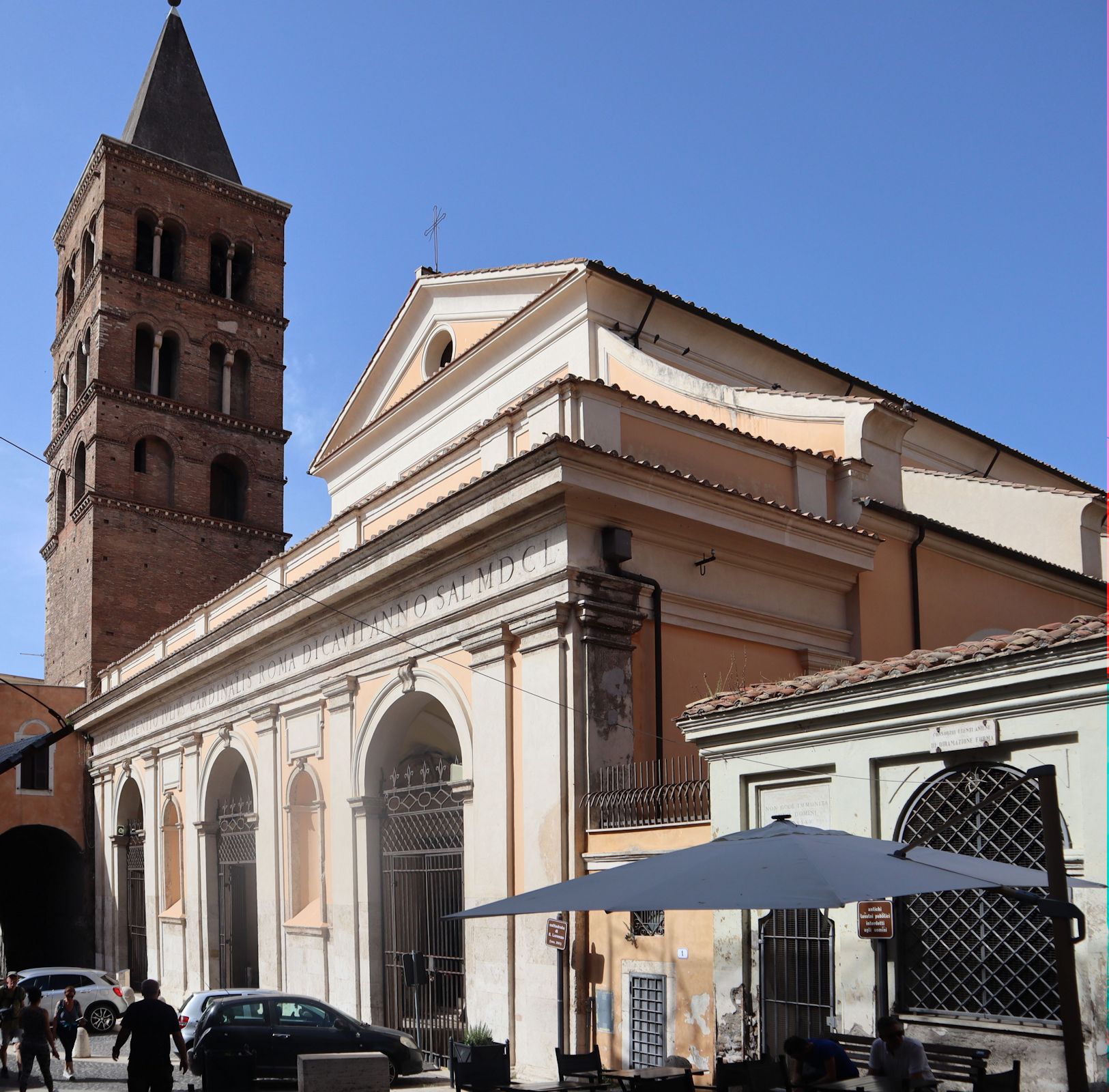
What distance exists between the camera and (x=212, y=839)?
74.6 feet

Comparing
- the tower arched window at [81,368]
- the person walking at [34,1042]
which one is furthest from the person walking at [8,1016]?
the tower arched window at [81,368]

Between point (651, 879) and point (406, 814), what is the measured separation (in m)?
8.95

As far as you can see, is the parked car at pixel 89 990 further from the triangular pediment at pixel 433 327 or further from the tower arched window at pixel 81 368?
the tower arched window at pixel 81 368

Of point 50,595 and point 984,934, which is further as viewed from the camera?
point 50,595

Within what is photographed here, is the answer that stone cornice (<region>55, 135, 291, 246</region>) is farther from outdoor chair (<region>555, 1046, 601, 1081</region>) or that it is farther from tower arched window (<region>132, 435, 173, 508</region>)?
outdoor chair (<region>555, 1046, 601, 1081</region>)

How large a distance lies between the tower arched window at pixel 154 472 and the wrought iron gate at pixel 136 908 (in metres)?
8.96

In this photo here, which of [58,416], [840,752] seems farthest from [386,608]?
[58,416]

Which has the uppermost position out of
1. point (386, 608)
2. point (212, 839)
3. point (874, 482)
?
point (874, 482)

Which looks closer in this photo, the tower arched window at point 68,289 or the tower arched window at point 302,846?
the tower arched window at point 302,846

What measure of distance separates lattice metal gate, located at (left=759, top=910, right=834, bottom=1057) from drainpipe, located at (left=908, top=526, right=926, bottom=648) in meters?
7.00

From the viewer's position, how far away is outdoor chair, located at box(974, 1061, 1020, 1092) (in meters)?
7.23

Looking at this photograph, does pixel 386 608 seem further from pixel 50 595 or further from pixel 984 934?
pixel 50 595

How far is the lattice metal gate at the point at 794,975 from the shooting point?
9.80 m

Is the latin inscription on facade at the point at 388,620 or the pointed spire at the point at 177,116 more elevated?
the pointed spire at the point at 177,116
